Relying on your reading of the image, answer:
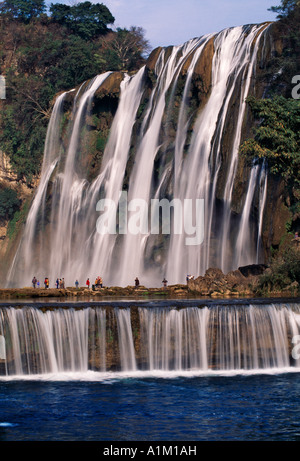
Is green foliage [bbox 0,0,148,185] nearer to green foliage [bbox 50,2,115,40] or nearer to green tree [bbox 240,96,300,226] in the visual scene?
green foliage [bbox 50,2,115,40]

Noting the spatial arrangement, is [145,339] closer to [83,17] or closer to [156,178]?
[156,178]

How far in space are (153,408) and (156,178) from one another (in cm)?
3659

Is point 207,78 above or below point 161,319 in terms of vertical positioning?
above

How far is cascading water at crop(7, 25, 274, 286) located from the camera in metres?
49.3

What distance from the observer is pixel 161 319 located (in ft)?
95.6

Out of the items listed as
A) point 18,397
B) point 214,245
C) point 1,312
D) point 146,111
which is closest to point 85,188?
point 146,111

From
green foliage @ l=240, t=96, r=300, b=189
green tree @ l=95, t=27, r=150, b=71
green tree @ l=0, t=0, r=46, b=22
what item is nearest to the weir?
green foliage @ l=240, t=96, r=300, b=189

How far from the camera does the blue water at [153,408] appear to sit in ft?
63.8

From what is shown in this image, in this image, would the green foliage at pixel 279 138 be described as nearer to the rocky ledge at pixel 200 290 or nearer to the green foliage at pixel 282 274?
the green foliage at pixel 282 274

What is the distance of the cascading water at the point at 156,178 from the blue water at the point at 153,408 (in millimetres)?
21900

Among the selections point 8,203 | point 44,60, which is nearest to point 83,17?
point 44,60

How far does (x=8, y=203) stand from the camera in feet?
250
